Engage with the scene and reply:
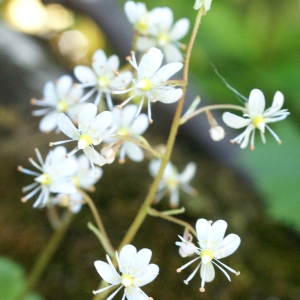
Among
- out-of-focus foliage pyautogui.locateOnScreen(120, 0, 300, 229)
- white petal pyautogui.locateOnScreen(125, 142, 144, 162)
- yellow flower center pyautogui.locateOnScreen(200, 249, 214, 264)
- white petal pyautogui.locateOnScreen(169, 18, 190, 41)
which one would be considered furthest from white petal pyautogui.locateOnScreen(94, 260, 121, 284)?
out-of-focus foliage pyautogui.locateOnScreen(120, 0, 300, 229)

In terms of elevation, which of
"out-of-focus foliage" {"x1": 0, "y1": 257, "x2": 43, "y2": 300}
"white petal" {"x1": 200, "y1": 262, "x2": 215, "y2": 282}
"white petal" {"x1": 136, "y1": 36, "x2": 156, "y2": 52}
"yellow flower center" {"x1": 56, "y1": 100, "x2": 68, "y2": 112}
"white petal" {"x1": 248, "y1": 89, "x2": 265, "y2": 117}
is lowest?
"out-of-focus foliage" {"x1": 0, "y1": 257, "x2": 43, "y2": 300}

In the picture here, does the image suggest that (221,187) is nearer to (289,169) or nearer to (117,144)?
(289,169)

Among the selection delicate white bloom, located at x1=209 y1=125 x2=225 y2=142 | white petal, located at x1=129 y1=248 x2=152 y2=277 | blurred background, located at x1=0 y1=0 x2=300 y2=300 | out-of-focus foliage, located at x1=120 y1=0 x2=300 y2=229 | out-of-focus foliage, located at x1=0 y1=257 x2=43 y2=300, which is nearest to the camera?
white petal, located at x1=129 y1=248 x2=152 y2=277

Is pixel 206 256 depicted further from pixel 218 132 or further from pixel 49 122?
pixel 49 122

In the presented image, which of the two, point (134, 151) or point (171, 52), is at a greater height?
point (171, 52)

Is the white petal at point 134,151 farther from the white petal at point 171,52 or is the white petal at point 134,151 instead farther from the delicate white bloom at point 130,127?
the white petal at point 171,52

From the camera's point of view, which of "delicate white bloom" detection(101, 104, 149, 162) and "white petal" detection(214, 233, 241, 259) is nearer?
"white petal" detection(214, 233, 241, 259)

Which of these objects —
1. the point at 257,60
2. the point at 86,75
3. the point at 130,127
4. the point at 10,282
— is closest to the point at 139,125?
the point at 130,127

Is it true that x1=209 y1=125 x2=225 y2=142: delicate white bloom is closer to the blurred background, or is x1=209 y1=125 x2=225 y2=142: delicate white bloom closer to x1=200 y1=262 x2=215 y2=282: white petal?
x1=200 y1=262 x2=215 y2=282: white petal

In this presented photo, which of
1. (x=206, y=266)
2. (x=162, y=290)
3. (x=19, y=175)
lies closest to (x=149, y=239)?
(x=162, y=290)
